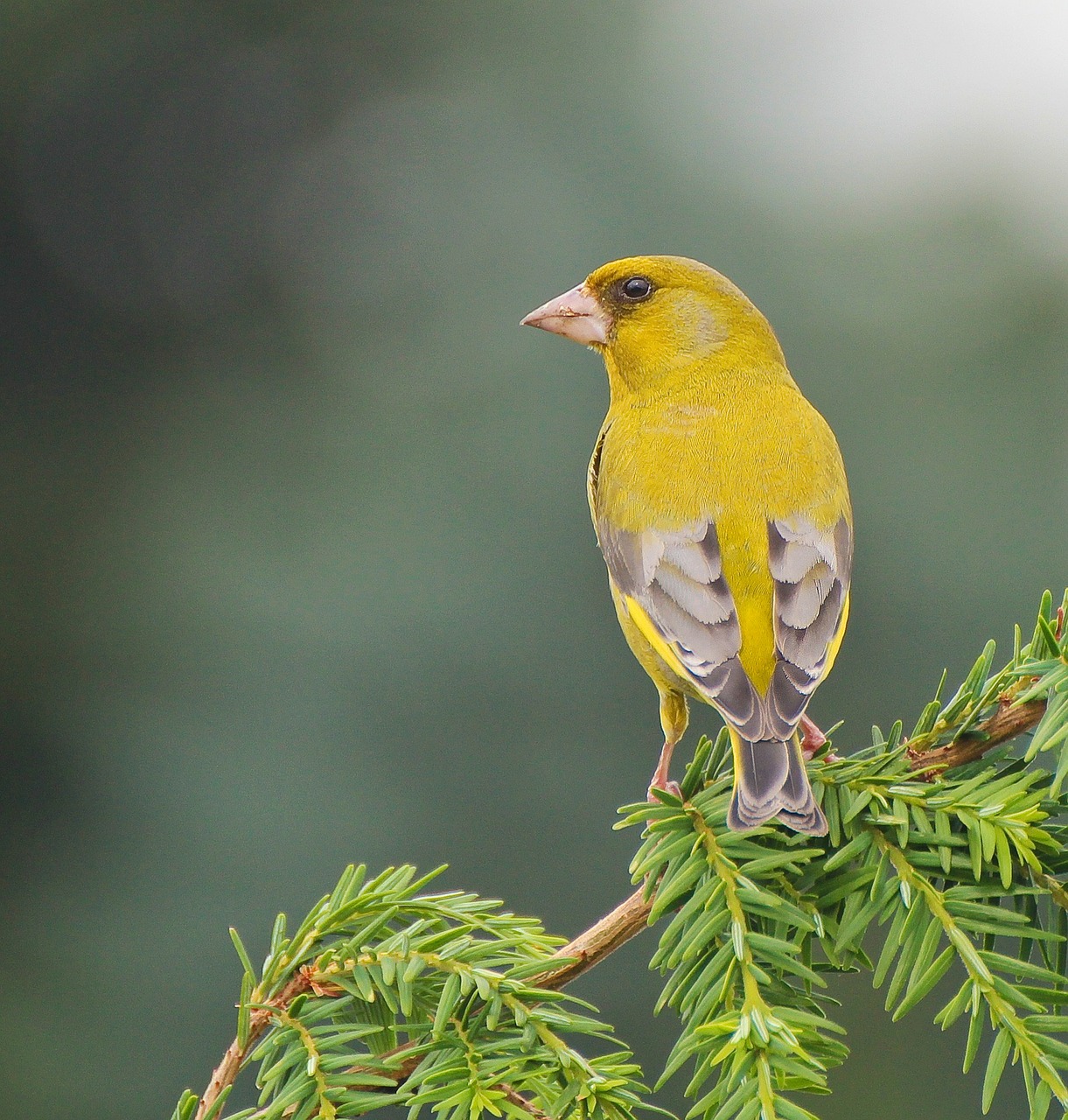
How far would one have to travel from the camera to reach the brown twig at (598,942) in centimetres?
148

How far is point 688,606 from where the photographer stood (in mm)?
2555

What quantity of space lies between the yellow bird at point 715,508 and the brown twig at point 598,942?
177mm

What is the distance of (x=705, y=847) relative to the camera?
1.67m

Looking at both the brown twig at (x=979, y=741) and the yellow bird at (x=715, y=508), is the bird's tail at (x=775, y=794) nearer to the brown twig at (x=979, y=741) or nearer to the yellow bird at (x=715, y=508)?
the yellow bird at (x=715, y=508)

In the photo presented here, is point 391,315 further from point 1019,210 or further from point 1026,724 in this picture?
point 1026,724

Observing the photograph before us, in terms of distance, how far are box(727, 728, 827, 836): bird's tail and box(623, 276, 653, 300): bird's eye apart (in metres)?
1.99

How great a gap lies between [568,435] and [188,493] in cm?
135

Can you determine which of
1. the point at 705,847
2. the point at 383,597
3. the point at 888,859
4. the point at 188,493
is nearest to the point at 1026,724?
the point at 888,859

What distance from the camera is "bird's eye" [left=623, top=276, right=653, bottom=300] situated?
11.6 ft

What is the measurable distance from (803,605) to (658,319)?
49.9 inches

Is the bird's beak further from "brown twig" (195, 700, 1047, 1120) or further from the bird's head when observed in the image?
"brown twig" (195, 700, 1047, 1120)

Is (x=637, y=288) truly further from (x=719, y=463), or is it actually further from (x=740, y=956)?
A: (x=740, y=956)

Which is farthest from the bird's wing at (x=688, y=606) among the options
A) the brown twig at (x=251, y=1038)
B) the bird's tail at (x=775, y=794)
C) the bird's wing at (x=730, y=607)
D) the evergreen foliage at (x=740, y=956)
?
the brown twig at (x=251, y=1038)

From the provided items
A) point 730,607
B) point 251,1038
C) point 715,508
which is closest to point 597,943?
point 251,1038
